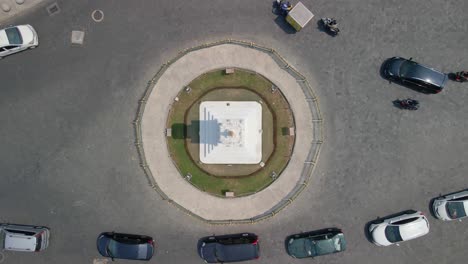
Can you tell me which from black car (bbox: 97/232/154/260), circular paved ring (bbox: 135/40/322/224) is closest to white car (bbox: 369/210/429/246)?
circular paved ring (bbox: 135/40/322/224)

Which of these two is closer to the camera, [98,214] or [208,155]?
[208,155]

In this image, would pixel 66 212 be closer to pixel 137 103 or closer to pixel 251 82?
pixel 137 103

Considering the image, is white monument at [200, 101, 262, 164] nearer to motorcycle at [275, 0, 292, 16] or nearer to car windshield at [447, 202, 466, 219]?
motorcycle at [275, 0, 292, 16]

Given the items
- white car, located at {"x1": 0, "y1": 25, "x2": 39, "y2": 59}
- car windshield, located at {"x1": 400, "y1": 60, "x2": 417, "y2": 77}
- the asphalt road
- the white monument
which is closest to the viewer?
the white monument

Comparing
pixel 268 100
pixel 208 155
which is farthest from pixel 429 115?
pixel 208 155

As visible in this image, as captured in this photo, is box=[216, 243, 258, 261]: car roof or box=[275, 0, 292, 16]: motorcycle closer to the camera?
box=[216, 243, 258, 261]: car roof

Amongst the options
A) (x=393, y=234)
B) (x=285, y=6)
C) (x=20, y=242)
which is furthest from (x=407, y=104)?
(x=20, y=242)

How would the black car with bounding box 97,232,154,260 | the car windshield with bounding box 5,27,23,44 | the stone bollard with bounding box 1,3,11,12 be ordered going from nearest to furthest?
1. the black car with bounding box 97,232,154,260
2. the car windshield with bounding box 5,27,23,44
3. the stone bollard with bounding box 1,3,11,12
